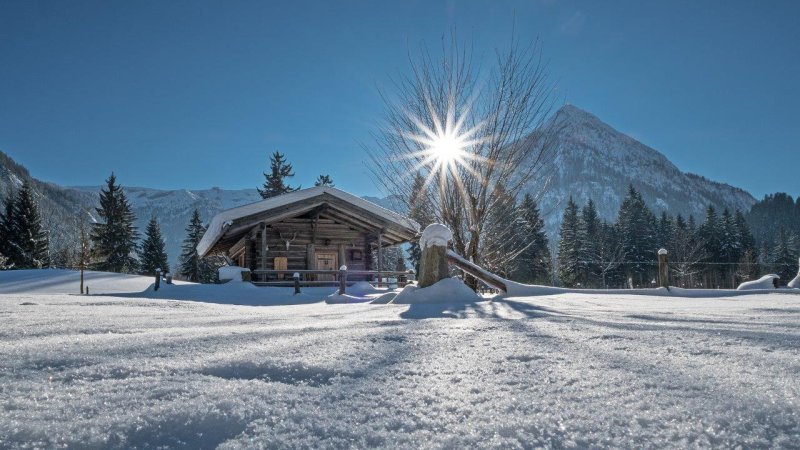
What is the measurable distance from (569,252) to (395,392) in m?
40.6

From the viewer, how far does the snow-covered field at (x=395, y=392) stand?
2.73 ft

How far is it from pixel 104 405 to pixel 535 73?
9.87 meters

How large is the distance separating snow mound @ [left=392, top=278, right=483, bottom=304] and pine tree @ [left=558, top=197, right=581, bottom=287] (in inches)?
1376

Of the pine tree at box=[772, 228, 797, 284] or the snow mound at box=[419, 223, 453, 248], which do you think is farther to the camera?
the pine tree at box=[772, 228, 797, 284]

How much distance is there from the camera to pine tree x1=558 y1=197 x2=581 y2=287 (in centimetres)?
3797

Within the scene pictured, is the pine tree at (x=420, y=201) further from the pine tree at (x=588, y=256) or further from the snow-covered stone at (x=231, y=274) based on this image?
the pine tree at (x=588, y=256)

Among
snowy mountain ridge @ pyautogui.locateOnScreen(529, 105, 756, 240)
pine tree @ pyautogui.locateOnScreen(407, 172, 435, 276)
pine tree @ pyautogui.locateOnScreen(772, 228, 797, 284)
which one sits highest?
snowy mountain ridge @ pyautogui.locateOnScreen(529, 105, 756, 240)

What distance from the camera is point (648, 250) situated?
42.0 meters

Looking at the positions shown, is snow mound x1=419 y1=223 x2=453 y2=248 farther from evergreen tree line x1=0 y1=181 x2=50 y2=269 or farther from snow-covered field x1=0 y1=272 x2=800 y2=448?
evergreen tree line x1=0 y1=181 x2=50 y2=269

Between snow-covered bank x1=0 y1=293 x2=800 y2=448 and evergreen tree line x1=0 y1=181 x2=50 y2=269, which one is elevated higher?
evergreen tree line x1=0 y1=181 x2=50 y2=269

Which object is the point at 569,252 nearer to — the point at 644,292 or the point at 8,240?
the point at 644,292

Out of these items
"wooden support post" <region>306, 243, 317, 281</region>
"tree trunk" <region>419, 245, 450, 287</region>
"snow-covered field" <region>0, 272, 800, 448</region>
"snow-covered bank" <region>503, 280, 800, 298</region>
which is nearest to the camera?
"snow-covered field" <region>0, 272, 800, 448</region>

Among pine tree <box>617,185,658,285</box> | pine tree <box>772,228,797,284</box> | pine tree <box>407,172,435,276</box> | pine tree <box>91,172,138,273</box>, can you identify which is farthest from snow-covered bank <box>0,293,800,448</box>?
pine tree <box>772,228,797,284</box>

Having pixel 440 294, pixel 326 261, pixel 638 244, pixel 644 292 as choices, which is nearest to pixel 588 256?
pixel 638 244
